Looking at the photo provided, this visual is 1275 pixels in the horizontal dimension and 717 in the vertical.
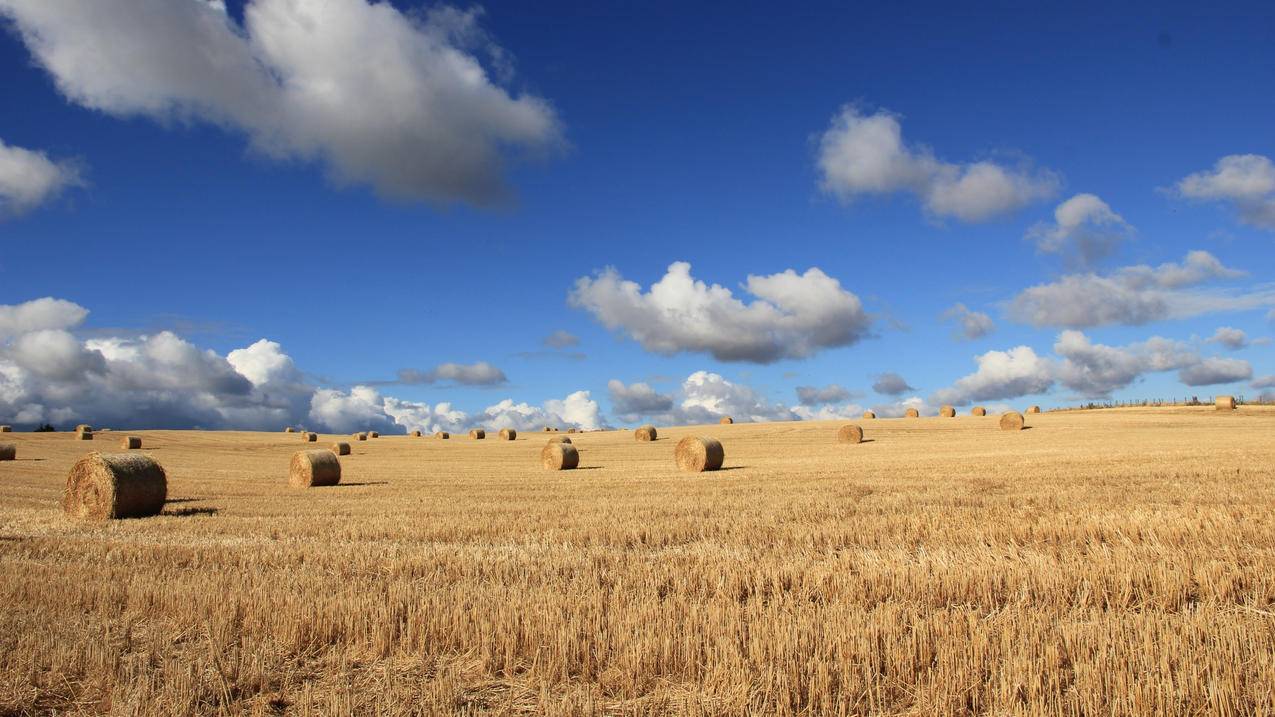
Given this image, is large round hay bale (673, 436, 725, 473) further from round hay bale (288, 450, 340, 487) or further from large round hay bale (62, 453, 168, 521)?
large round hay bale (62, 453, 168, 521)

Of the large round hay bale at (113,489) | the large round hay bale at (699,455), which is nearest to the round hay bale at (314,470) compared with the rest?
the large round hay bale at (113,489)

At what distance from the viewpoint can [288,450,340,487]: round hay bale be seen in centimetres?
2162

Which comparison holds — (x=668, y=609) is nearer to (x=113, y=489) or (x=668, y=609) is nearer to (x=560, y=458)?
(x=113, y=489)

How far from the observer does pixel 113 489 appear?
13.9 m

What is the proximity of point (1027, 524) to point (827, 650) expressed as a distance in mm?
5664

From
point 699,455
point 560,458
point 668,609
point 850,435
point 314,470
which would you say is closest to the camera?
point 668,609

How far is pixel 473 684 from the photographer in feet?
14.4

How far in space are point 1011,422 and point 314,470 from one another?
36.5 meters

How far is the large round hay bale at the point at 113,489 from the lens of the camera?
14.0m

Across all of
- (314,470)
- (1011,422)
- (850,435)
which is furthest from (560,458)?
(1011,422)

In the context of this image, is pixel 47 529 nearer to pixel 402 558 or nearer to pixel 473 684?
pixel 402 558

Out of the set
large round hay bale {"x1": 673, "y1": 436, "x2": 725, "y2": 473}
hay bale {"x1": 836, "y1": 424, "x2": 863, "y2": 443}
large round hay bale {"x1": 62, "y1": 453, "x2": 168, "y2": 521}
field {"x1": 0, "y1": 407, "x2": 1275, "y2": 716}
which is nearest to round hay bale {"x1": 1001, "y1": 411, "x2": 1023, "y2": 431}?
hay bale {"x1": 836, "y1": 424, "x2": 863, "y2": 443}

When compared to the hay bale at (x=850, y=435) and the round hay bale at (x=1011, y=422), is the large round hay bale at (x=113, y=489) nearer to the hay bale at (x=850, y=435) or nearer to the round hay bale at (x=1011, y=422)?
the hay bale at (x=850, y=435)

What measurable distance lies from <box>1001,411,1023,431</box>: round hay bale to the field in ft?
106
